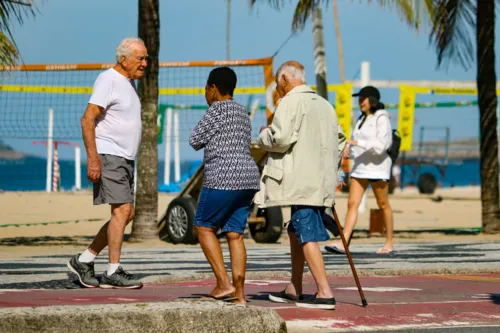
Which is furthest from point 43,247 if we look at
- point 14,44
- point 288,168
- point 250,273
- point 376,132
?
point 288,168

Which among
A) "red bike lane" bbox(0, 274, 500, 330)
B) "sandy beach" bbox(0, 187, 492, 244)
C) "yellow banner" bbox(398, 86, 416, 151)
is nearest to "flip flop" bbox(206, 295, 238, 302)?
"red bike lane" bbox(0, 274, 500, 330)

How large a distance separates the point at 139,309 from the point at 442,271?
549 cm

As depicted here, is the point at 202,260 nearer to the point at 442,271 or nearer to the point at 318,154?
the point at 442,271

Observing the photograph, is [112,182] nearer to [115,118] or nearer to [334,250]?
[115,118]

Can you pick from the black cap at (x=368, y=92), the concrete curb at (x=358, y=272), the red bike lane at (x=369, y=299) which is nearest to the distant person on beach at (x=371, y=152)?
the black cap at (x=368, y=92)

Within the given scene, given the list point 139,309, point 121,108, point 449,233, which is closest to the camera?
point 139,309

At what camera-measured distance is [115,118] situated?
8945mm

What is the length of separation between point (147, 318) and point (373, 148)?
7836 millimetres

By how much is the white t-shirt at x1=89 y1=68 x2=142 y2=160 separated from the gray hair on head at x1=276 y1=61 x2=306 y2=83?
4.57 ft

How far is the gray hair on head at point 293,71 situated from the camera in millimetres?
8195

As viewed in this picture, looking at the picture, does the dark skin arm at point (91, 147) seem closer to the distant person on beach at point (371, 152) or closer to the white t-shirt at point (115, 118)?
the white t-shirt at point (115, 118)

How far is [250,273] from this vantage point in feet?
33.5

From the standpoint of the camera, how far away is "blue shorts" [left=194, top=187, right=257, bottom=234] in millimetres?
7852

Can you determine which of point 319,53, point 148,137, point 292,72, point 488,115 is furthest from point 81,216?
point 292,72
